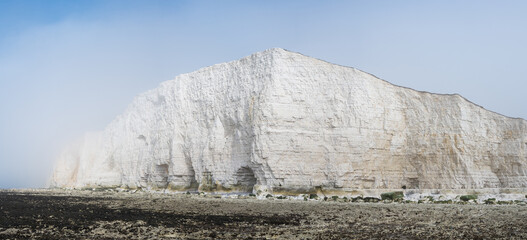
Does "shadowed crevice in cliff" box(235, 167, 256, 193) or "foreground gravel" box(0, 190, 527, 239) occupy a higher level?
"shadowed crevice in cliff" box(235, 167, 256, 193)

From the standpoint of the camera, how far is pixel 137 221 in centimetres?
1141

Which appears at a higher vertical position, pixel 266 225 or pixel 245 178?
pixel 245 178

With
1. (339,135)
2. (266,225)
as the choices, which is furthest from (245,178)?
(266,225)

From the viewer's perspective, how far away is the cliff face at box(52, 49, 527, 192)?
992 inches

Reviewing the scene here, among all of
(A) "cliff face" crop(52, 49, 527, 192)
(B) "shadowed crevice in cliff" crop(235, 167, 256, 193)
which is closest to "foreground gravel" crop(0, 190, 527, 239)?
(A) "cliff face" crop(52, 49, 527, 192)

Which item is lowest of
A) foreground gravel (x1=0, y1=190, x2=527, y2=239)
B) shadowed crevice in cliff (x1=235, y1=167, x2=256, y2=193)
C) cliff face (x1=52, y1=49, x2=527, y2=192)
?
foreground gravel (x1=0, y1=190, x2=527, y2=239)

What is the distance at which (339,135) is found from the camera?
84.6 feet

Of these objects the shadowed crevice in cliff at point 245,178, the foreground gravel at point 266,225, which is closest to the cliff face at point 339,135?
the shadowed crevice in cliff at point 245,178

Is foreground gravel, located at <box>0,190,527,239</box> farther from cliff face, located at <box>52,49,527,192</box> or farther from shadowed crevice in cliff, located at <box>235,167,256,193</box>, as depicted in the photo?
shadowed crevice in cliff, located at <box>235,167,256,193</box>

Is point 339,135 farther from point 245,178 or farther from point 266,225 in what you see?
point 266,225

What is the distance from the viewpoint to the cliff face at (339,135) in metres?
25.2

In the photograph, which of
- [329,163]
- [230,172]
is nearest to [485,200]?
[329,163]

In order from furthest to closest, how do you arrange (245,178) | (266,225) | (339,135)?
(245,178)
(339,135)
(266,225)

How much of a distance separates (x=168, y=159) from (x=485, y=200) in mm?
21854
